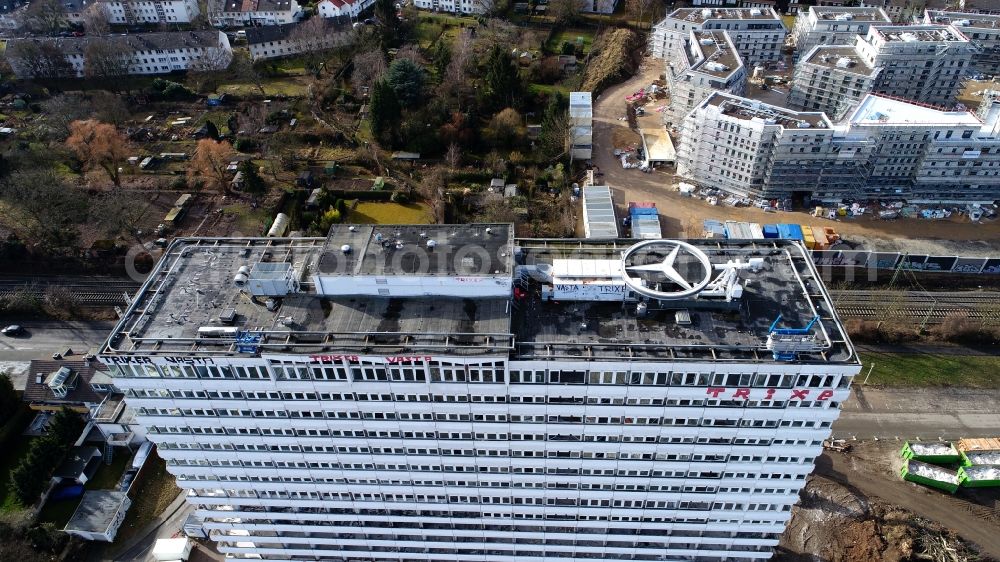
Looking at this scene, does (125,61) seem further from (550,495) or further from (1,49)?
(550,495)

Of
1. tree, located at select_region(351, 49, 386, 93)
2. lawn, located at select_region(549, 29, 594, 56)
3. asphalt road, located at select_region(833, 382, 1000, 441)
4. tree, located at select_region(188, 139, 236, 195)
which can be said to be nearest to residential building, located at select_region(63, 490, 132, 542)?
tree, located at select_region(188, 139, 236, 195)

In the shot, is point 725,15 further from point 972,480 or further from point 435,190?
point 972,480

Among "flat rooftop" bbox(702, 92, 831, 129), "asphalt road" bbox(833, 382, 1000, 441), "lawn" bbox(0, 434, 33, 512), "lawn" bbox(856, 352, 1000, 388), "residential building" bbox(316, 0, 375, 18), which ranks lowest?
"lawn" bbox(0, 434, 33, 512)

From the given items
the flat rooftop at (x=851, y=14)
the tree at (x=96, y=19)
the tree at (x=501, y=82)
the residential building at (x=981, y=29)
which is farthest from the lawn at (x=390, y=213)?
the residential building at (x=981, y=29)

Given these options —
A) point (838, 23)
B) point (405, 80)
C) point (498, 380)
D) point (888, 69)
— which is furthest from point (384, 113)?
point (838, 23)

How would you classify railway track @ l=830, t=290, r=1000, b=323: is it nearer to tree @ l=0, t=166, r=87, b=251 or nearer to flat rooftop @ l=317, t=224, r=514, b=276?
flat rooftop @ l=317, t=224, r=514, b=276

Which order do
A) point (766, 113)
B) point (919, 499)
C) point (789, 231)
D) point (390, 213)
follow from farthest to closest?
1. point (390, 213)
2. point (766, 113)
3. point (789, 231)
4. point (919, 499)
